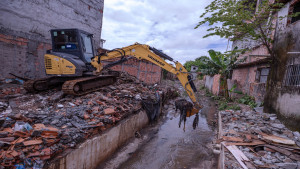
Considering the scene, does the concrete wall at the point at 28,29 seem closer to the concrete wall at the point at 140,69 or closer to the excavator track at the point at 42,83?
the excavator track at the point at 42,83

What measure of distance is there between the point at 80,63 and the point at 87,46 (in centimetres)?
110

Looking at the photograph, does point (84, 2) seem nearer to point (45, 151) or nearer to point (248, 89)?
point (45, 151)

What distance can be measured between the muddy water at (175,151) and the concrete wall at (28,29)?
21.8ft

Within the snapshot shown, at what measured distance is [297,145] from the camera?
13.8 ft

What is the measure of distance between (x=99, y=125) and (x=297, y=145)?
521cm

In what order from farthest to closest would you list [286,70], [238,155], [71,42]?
[71,42] < [286,70] < [238,155]

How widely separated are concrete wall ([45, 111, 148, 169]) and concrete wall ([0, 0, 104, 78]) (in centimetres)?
573

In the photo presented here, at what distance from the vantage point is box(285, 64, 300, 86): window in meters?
5.74

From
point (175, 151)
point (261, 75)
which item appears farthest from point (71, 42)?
point (261, 75)

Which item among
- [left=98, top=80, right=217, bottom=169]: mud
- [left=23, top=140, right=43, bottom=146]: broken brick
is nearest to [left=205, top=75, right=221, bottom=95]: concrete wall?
[left=98, top=80, right=217, bottom=169]: mud

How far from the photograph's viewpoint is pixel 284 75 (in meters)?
6.36

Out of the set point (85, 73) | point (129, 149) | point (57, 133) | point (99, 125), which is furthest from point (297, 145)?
point (85, 73)

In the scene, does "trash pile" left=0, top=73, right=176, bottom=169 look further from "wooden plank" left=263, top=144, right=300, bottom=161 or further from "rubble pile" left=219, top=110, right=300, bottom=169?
"wooden plank" left=263, top=144, right=300, bottom=161

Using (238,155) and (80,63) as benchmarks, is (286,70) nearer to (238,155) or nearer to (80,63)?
(238,155)
